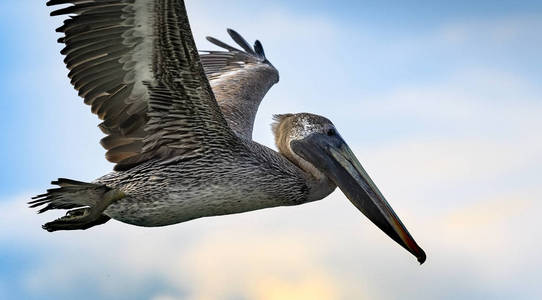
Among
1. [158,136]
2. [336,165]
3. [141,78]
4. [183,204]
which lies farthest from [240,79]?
[183,204]

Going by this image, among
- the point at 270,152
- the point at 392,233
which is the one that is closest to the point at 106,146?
the point at 270,152

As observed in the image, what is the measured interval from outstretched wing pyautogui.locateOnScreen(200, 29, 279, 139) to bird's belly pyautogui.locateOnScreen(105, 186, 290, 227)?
4.41ft

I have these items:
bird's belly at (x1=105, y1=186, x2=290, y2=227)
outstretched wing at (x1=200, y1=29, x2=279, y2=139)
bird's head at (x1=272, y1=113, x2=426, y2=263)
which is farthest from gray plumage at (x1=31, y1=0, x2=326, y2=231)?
outstretched wing at (x1=200, y1=29, x2=279, y2=139)

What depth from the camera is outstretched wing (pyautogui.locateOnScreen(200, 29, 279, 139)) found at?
10688 mm

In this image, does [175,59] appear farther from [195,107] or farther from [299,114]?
[299,114]

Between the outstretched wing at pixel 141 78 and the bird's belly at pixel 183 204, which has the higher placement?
the outstretched wing at pixel 141 78

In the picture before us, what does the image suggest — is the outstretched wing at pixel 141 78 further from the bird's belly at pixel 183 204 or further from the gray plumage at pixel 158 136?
the bird's belly at pixel 183 204

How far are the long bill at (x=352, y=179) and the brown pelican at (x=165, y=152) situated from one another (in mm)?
10

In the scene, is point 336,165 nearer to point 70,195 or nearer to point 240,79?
point 70,195

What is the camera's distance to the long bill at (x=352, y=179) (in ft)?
29.4

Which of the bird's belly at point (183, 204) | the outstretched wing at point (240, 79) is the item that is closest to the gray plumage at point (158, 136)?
the bird's belly at point (183, 204)

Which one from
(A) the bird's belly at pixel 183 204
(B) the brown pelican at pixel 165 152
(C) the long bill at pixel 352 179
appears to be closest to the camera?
(B) the brown pelican at pixel 165 152

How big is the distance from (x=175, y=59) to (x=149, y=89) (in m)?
0.50

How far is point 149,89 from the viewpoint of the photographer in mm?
8617
